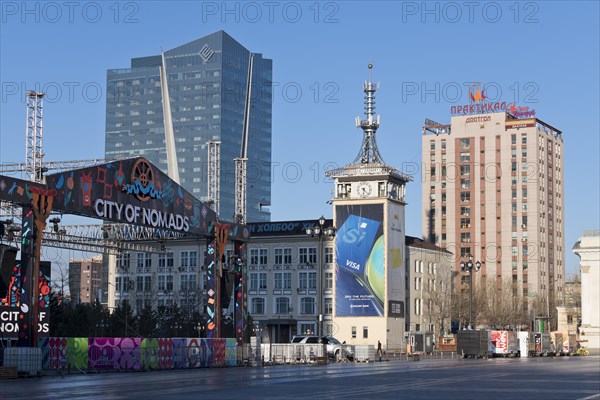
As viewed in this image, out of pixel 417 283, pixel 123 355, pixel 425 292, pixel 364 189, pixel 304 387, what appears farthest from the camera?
pixel 425 292

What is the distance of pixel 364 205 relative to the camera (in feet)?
401

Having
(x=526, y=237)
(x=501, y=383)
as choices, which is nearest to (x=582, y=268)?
(x=526, y=237)

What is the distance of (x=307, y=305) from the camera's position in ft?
412

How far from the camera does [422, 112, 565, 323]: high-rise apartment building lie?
173 meters

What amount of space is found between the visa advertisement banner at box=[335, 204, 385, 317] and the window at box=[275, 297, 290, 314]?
7.32 metres

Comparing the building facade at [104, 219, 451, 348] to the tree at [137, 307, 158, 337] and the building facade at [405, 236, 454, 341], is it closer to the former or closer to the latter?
the building facade at [405, 236, 454, 341]

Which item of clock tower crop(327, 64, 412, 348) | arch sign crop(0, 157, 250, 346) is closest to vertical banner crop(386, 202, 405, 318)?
clock tower crop(327, 64, 412, 348)

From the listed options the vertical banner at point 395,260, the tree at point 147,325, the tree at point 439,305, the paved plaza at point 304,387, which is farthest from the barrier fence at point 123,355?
the tree at point 439,305

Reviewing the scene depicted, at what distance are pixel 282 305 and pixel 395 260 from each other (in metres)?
15.2

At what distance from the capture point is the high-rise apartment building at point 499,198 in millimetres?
172875

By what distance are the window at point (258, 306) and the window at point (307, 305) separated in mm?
5425

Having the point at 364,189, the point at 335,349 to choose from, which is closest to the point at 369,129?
the point at 364,189

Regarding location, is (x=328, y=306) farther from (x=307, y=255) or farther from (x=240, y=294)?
(x=240, y=294)

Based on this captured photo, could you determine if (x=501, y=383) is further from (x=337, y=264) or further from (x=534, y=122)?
(x=534, y=122)
